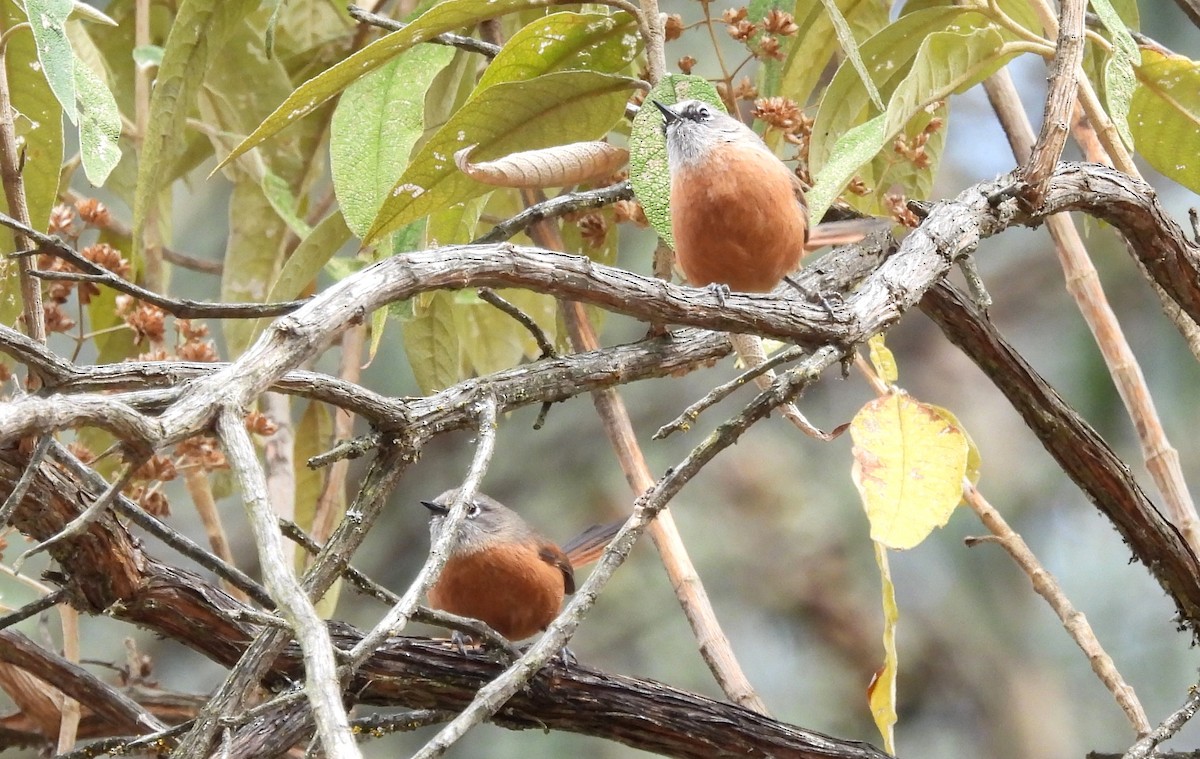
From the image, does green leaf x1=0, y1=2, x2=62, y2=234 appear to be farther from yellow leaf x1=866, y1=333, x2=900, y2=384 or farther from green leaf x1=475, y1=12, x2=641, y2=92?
yellow leaf x1=866, y1=333, x2=900, y2=384

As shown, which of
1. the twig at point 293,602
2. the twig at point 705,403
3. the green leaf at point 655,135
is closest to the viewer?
the twig at point 293,602

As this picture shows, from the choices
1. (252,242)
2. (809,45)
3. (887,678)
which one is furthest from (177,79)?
(887,678)

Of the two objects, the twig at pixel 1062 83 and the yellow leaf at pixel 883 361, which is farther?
the yellow leaf at pixel 883 361

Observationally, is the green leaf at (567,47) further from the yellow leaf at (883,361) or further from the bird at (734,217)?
the yellow leaf at (883,361)

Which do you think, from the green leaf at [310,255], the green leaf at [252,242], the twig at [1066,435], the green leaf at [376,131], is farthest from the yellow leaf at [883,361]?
the green leaf at [252,242]

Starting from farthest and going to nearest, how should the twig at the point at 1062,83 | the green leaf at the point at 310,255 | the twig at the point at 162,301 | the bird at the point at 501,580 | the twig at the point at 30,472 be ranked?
the bird at the point at 501,580, the green leaf at the point at 310,255, the twig at the point at 1062,83, the twig at the point at 162,301, the twig at the point at 30,472

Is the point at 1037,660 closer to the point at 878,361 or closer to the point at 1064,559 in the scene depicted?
the point at 1064,559

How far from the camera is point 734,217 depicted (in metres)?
2.79

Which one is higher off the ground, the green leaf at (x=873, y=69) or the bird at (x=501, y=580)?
the green leaf at (x=873, y=69)

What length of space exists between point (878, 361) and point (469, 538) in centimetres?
149

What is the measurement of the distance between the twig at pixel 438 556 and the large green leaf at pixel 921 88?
737 mm

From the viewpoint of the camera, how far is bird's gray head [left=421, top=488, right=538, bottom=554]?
3.46 metres

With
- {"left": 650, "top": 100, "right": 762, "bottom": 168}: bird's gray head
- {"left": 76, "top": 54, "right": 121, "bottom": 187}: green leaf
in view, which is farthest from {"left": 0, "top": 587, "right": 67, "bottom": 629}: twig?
{"left": 650, "top": 100, "right": 762, "bottom": 168}: bird's gray head

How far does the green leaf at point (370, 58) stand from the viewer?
2.33 metres
